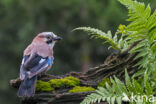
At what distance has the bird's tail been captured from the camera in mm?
4336

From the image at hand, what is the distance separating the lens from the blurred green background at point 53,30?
634 inches

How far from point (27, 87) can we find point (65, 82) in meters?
0.49

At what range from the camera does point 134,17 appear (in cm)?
389

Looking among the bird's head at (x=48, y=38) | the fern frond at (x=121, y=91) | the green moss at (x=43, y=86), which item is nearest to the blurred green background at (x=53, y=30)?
the bird's head at (x=48, y=38)

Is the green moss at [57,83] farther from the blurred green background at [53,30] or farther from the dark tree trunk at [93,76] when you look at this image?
the blurred green background at [53,30]

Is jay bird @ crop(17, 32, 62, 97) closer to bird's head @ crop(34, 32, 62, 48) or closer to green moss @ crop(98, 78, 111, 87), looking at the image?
bird's head @ crop(34, 32, 62, 48)

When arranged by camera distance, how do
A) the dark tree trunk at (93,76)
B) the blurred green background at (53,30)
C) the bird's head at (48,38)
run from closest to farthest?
the dark tree trunk at (93,76)
the bird's head at (48,38)
the blurred green background at (53,30)

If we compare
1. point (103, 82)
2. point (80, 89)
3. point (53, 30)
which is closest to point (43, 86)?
point (80, 89)

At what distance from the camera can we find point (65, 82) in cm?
442

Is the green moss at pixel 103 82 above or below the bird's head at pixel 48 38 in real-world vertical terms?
below

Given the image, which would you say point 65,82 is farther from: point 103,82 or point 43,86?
point 103,82

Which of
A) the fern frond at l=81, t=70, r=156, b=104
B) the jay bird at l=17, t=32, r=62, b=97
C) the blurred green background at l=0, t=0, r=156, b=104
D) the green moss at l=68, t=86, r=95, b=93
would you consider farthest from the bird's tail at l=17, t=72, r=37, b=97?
the blurred green background at l=0, t=0, r=156, b=104

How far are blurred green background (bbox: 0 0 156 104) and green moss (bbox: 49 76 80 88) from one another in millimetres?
10656

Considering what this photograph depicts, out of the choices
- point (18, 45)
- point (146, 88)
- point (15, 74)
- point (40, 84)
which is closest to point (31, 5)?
point (18, 45)
